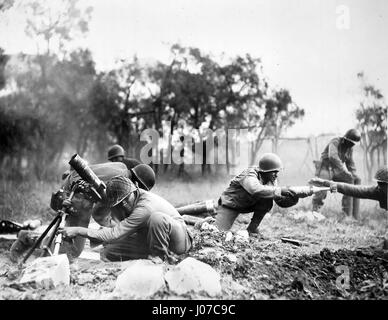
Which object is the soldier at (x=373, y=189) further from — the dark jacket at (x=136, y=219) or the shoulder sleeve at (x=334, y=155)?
the dark jacket at (x=136, y=219)

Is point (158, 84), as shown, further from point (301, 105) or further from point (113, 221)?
point (113, 221)

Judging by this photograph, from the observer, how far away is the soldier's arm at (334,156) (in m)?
→ 7.71

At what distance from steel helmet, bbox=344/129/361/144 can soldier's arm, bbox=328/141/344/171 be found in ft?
0.72

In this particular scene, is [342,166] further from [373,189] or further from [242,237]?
[242,237]

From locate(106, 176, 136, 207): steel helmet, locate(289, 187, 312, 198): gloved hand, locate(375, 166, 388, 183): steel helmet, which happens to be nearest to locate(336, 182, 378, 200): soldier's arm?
locate(375, 166, 388, 183): steel helmet

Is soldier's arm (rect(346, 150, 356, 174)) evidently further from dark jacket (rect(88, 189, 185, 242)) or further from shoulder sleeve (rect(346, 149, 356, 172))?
dark jacket (rect(88, 189, 185, 242))

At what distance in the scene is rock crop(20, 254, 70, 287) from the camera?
3734mm

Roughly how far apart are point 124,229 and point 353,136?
507 centimetres

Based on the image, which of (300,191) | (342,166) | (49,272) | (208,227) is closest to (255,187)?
(300,191)

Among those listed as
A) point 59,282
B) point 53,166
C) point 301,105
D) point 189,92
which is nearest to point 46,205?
point 53,166

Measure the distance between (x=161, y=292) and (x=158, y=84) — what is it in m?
5.75

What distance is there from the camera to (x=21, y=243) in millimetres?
4898

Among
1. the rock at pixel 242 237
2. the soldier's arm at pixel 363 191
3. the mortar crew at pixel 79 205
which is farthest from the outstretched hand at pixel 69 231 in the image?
the soldier's arm at pixel 363 191
